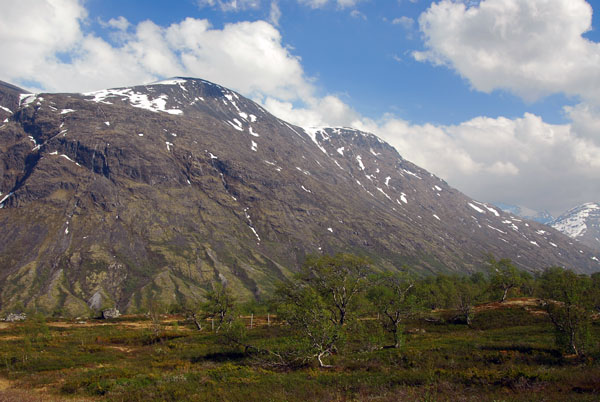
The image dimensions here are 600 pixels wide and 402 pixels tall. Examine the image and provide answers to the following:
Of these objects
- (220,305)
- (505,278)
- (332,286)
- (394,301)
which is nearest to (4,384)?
(332,286)

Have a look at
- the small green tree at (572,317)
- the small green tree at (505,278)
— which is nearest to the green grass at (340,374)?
the small green tree at (572,317)

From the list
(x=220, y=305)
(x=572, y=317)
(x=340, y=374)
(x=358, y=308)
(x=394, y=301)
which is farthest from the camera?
(x=220, y=305)

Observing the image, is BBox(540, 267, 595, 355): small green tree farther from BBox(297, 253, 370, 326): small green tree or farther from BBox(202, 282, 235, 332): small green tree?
BBox(202, 282, 235, 332): small green tree

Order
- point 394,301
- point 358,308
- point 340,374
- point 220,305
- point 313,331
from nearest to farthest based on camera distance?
point 340,374, point 313,331, point 394,301, point 358,308, point 220,305

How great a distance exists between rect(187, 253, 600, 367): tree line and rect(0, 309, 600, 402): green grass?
1.55 meters

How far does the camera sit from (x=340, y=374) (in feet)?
82.2

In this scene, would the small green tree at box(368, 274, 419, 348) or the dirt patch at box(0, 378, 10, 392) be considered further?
the small green tree at box(368, 274, 419, 348)

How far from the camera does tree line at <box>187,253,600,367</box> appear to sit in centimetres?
2856

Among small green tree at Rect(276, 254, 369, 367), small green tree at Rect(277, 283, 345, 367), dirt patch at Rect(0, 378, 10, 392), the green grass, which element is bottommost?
dirt patch at Rect(0, 378, 10, 392)

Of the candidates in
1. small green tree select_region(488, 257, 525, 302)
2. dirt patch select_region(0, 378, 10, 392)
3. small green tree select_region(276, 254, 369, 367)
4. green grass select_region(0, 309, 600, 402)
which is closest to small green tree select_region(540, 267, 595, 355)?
green grass select_region(0, 309, 600, 402)

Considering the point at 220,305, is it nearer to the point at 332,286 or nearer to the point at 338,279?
the point at 332,286

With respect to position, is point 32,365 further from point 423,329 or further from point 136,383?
point 423,329

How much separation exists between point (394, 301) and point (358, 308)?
615 centimetres

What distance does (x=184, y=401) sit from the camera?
20016mm
